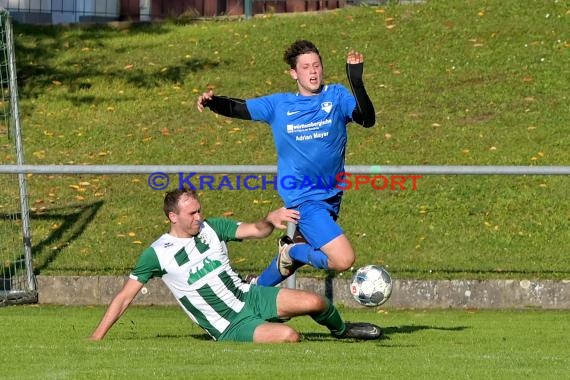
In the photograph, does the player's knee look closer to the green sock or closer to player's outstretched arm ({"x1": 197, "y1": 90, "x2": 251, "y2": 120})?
the green sock

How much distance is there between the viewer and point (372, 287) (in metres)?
9.98

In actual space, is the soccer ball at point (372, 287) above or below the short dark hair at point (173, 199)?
below

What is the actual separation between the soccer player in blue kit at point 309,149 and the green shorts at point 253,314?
1.85 ft

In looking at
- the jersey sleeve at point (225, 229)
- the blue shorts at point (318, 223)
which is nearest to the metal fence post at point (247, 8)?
the blue shorts at point (318, 223)

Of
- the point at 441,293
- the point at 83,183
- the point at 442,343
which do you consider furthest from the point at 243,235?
the point at 83,183

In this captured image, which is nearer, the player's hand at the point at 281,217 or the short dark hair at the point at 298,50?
the player's hand at the point at 281,217

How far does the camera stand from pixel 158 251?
9.59m

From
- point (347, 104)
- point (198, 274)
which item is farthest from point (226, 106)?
point (198, 274)

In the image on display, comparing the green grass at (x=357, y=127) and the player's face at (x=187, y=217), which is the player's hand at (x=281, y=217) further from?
the green grass at (x=357, y=127)

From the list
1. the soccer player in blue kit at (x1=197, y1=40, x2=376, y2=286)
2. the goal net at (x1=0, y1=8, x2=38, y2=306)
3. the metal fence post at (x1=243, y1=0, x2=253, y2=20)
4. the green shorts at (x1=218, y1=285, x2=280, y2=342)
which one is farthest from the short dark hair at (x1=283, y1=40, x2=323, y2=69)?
the metal fence post at (x1=243, y1=0, x2=253, y2=20)

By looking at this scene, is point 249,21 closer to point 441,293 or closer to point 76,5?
point 76,5

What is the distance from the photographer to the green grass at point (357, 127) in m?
14.2

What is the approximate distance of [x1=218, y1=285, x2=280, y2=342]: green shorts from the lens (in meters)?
9.53

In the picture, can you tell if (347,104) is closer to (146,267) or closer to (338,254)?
(338,254)
